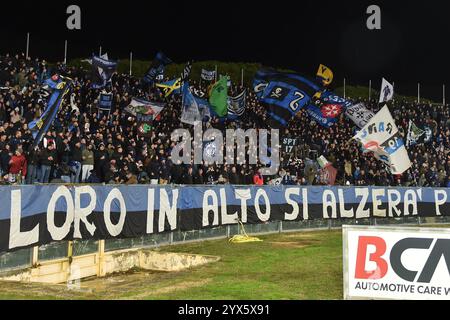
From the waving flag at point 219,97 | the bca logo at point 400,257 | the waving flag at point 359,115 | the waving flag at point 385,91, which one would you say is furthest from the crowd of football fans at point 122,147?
the bca logo at point 400,257

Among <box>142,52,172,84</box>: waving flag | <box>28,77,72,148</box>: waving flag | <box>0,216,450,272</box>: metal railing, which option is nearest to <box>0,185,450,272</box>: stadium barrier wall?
<box>0,216,450,272</box>: metal railing

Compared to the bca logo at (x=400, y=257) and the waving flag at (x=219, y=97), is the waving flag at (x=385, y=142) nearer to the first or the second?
the waving flag at (x=219, y=97)

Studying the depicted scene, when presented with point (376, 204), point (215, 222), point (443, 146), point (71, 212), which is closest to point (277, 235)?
point (215, 222)

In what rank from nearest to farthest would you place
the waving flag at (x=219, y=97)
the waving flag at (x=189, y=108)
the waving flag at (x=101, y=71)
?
the waving flag at (x=101, y=71) → the waving flag at (x=189, y=108) → the waving flag at (x=219, y=97)

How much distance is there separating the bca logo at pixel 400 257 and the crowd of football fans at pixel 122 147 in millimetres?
9674

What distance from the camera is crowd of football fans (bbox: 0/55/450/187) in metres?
17.9

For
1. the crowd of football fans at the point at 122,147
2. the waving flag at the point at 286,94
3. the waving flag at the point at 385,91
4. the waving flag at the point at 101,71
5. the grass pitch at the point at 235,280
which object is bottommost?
the grass pitch at the point at 235,280

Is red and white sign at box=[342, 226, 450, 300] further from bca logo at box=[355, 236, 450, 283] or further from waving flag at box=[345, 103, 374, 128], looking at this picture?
waving flag at box=[345, 103, 374, 128]

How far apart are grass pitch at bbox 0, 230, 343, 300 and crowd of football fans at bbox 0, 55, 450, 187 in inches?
176

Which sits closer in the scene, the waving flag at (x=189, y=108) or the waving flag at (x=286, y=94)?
the waving flag at (x=286, y=94)

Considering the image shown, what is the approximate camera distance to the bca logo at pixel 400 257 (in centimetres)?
809

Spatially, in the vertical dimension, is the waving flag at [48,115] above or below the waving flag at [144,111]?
below

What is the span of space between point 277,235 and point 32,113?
33.4 feet

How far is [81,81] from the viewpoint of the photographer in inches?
1035
